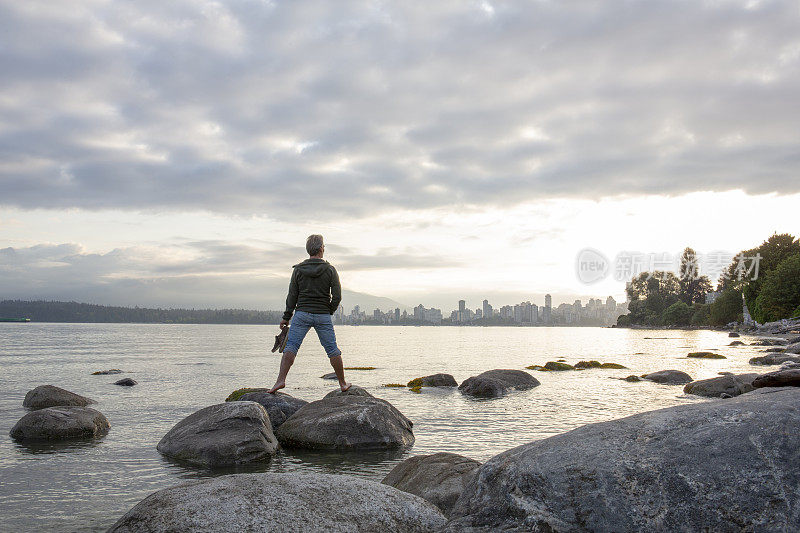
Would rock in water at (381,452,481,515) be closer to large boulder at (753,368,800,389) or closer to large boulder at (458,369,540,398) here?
large boulder at (753,368,800,389)

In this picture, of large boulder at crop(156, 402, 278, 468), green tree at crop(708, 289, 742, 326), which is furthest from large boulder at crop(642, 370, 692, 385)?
green tree at crop(708, 289, 742, 326)

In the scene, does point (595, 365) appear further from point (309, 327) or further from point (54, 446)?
point (54, 446)

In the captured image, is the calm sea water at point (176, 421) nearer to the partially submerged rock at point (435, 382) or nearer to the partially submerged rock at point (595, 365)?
the partially submerged rock at point (435, 382)

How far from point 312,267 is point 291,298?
0.87 metres

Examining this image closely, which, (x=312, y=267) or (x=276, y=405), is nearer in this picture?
(x=312, y=267)

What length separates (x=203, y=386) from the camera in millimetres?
20797

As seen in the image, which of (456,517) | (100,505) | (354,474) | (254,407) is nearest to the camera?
(456,517)

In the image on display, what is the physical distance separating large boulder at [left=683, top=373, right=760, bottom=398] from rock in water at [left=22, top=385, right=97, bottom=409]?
1814 cm

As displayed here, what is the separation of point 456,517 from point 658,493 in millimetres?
1485

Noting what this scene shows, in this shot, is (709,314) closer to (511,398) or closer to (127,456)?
(511,398)

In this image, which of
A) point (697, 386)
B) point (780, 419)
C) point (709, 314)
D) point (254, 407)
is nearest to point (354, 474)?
point (254, 407)

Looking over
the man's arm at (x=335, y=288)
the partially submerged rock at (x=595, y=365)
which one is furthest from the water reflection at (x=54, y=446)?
the partially submerged rock at (x=595, y=365)

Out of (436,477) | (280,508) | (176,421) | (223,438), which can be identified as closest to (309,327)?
(223,438)

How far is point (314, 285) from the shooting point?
11352mm
